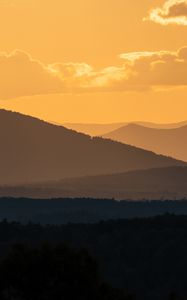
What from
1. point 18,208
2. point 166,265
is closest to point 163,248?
point 166,265

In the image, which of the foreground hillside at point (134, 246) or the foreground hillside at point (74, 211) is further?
the foreground hillside at point (74, 211)

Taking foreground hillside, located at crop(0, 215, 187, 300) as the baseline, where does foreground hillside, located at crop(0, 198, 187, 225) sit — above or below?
above

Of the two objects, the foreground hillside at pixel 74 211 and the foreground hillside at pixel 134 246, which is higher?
the foreground hillside at pixel 74 211

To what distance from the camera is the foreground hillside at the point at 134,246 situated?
88750 mm

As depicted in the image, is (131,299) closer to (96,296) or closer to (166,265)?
(96,296)

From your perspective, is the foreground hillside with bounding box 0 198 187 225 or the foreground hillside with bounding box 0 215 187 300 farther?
the foreground hillside with bounding box 0 198 187 225

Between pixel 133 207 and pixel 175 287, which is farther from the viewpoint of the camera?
pixel 133 207

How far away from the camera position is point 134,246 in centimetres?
9738

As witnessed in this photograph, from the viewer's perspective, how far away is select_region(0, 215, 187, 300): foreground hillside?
88.8 m

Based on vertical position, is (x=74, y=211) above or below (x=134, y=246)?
above

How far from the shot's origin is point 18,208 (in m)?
192

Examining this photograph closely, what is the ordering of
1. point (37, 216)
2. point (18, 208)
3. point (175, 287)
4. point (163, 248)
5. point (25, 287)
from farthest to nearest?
point (18, 208)
point (37, 216)
point (163, 248)
point (175, 287)
point (25, 287)

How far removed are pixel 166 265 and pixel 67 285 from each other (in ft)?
138

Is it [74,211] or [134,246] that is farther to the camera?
[74,211]
